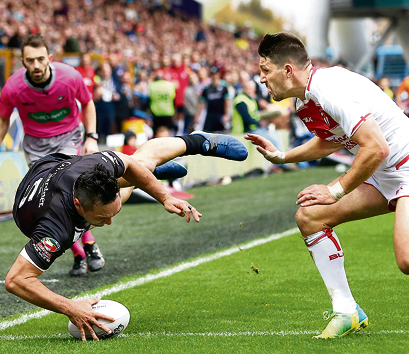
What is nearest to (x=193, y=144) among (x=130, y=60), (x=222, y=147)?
(x=222, y=147)

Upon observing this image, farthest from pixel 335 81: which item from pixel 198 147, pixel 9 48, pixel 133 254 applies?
pixel 9 48

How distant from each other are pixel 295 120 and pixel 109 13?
12501 millimetres

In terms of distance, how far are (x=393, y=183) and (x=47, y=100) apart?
3880 mm

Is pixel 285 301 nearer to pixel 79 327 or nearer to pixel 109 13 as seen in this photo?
pixel 79 327

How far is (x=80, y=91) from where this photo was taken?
691 centimetres

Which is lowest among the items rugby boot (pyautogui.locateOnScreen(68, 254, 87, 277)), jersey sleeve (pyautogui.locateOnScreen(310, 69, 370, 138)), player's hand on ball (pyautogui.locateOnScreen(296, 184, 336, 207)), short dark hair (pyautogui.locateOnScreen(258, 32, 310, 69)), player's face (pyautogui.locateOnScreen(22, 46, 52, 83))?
rugby boot (pyautogui.locateOnScreen(68, 254, 87, 277))

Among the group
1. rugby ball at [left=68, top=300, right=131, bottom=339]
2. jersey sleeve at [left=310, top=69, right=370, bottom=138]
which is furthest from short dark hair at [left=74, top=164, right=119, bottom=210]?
jersey sleeve at [left=310, top=69, right=370, bottom=138]

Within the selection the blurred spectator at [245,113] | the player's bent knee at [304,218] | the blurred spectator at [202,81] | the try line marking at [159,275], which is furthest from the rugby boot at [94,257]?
the blurred spectator at [202,81]

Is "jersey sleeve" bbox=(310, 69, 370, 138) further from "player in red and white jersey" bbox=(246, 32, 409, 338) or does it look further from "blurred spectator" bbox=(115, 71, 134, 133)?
"blurred spectator" bbox=(115, 71, 134, 133)

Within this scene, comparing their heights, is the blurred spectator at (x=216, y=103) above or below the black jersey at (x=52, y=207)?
below

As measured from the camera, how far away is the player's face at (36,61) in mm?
6516

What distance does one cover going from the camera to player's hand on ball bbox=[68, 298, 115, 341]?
4.24 metres

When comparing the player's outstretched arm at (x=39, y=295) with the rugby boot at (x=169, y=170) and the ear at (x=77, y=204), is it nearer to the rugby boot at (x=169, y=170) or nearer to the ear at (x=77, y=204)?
the ear at (x=77, y=204)

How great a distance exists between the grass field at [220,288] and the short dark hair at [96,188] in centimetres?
97
